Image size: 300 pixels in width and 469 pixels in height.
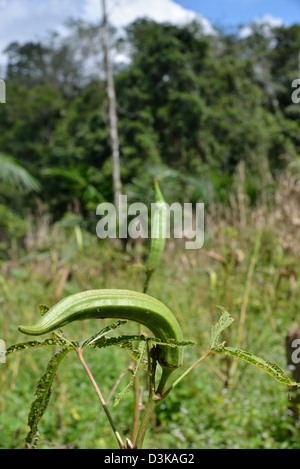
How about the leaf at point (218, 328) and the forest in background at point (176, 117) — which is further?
the forest in background at point (176, 117)

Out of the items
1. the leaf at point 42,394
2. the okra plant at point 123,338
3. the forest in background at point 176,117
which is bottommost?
the leaf at point 42,394

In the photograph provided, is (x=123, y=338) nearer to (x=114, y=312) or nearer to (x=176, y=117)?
(x=114, y=312)

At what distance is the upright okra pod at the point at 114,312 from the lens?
352 mm

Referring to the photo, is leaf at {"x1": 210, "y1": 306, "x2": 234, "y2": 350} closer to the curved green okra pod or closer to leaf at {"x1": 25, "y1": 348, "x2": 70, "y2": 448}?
the curved green okra pod

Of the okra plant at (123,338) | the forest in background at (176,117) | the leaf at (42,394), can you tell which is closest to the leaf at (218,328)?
the okra plant at (123,338)

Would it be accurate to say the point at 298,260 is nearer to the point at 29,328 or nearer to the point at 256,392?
the point at 256,392

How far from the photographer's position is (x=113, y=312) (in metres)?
0.39

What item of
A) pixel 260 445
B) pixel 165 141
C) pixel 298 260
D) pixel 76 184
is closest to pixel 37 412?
pixel 260 445

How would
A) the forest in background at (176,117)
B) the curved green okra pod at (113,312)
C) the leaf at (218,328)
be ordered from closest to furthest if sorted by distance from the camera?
the curved green okra pod at (113,312)
the leaf at (218,328)
the forest in background at (176,117)

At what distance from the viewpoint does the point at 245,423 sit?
1.91 metres

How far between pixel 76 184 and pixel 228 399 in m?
4.75

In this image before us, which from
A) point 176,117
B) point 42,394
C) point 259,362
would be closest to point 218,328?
point 259,362

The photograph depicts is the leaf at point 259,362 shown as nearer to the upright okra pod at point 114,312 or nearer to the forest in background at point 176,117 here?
the upright okra pod at point 114,312

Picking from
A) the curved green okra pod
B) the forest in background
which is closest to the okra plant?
the curved green okra pod
